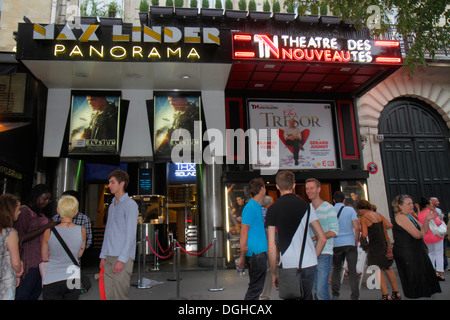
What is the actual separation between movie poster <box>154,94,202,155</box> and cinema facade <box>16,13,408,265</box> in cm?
3

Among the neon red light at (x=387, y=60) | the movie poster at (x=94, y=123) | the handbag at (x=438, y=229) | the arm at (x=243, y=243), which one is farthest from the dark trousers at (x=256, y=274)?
the neon red light at (x=387, y=60)

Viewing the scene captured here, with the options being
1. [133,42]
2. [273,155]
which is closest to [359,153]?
[273,155]

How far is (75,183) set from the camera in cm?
1093

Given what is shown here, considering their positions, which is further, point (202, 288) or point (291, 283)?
point (202, 288)

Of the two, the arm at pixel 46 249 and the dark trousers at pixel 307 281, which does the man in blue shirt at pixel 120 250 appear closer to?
the arm at pixel 46 249

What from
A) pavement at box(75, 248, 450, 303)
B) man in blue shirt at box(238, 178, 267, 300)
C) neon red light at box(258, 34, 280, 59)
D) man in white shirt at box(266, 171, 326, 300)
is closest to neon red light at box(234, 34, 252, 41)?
neon red light at box(258, 34, 280, 59)

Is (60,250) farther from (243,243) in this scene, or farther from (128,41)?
(128,41)

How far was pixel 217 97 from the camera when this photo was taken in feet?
36.4

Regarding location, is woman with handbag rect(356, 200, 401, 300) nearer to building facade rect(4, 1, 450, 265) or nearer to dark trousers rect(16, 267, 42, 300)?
building facade rect(4, 1, 450, 265)

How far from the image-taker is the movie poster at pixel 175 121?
10312mm

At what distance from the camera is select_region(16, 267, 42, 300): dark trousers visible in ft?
13.8

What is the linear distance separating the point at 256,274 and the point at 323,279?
2.97 ft

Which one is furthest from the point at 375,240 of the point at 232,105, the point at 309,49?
the point at 232,105

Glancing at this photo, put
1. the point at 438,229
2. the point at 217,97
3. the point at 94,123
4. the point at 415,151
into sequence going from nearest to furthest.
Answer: the point at 438,229 < the point at 94,123 < the point at 217,97 < the point at 415,151
